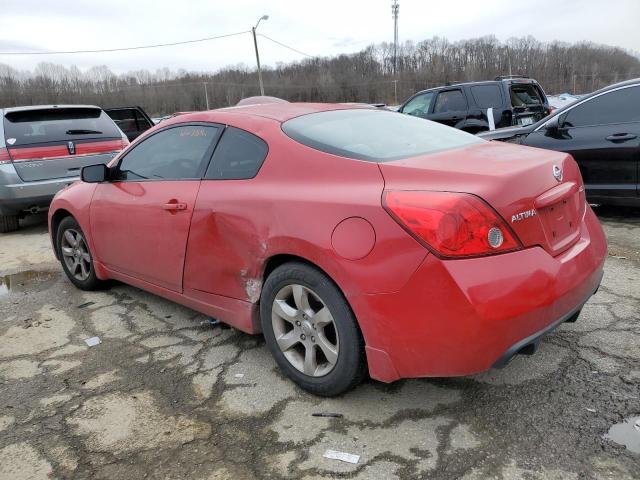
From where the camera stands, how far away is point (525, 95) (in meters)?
10.1

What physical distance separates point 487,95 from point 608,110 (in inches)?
173

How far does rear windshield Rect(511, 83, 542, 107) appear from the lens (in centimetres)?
978

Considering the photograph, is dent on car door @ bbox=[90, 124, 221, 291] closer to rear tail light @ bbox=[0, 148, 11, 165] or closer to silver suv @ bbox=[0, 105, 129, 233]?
silver suv @ bbox=[0, 105, 129, 233]

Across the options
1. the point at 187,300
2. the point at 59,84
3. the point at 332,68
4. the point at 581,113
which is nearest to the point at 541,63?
the point at 332,68

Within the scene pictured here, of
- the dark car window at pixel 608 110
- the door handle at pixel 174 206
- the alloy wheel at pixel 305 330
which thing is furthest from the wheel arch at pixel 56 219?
the dark car window at pixel 608 110

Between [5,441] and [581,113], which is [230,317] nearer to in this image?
[5,441]

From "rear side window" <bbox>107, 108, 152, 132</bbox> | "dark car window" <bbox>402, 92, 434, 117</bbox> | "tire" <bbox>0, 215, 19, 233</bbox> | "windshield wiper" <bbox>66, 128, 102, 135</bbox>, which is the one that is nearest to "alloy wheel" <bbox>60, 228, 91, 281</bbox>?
"windshield wiper" <bbox>66, 128, 102, 135</bbox>

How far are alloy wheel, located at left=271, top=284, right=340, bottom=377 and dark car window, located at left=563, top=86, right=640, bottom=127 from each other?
4543 mm

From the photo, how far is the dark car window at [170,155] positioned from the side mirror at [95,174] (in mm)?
102

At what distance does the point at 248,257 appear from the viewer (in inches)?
109

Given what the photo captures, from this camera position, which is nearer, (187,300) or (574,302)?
(574,302)

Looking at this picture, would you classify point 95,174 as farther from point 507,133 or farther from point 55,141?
point 507,133

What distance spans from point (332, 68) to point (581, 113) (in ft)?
229

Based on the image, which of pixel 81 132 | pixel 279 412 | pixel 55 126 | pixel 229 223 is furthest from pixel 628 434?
pixel 55 126
